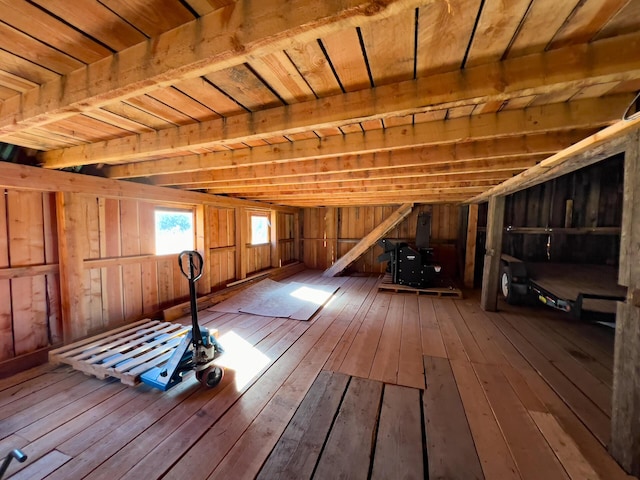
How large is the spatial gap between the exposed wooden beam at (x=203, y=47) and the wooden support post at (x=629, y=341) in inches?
71.3

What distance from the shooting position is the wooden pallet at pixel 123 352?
2320 millimetres

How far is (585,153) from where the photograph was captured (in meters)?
2.02

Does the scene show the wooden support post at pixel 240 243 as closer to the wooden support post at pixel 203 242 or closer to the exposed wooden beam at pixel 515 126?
the wooden support post at pixel 203 242

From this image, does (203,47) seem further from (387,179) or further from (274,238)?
(274,238)

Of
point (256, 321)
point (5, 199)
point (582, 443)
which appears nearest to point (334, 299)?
point (256, 321)

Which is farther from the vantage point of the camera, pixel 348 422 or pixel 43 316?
pixel 43 316

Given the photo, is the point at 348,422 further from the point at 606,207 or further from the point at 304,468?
the point at 606,207

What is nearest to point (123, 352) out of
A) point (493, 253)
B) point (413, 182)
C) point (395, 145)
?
point (395, 145)

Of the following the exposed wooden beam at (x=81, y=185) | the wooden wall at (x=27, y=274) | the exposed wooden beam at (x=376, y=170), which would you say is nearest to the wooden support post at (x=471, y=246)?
the exposed wooden beam at (x=376, y=170)

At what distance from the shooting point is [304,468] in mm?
1461

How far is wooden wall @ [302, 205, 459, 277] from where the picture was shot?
271 inches

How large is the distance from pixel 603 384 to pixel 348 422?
2433 mm

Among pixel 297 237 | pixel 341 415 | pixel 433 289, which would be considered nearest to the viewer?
pixel 341 415

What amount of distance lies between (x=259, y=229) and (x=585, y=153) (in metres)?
6.28
